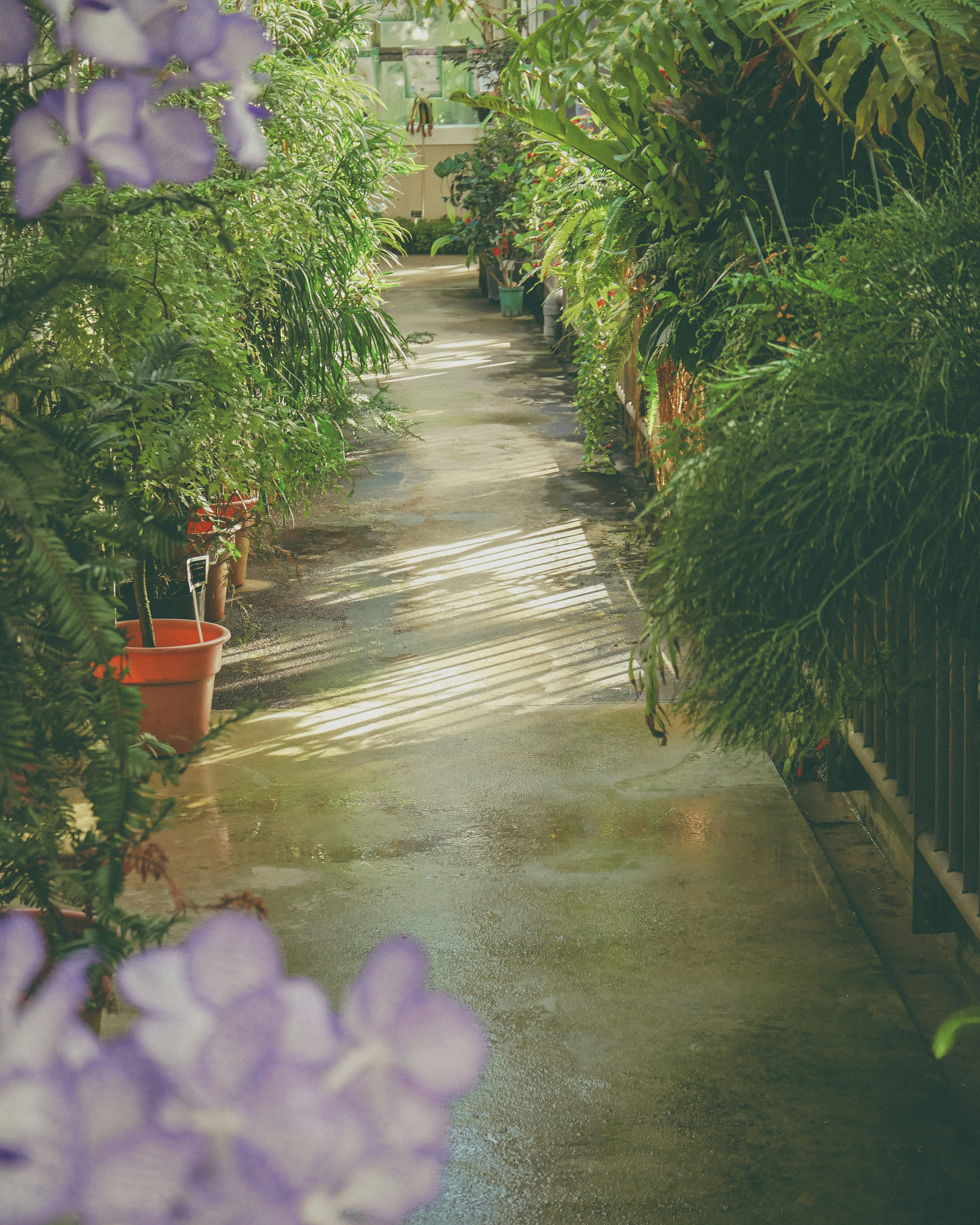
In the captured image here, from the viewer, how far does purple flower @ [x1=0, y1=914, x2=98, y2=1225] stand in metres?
0.25

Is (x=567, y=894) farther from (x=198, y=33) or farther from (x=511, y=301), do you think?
(x=511, y=301)

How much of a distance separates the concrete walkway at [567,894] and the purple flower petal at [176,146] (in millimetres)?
2088

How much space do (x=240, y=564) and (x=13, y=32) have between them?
5251 mm

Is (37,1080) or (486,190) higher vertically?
(486,190)

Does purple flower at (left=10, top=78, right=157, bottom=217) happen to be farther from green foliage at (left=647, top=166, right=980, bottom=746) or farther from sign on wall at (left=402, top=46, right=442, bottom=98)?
sign on wall at (left=402, top=46, right=442, bottom=98)

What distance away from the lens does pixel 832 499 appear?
128 centimetres

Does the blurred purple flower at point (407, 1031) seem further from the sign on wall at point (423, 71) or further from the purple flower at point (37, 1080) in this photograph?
the sign on wall at point (423, 71)

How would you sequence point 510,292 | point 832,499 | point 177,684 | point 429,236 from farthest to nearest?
point 429,236
point 510,292
point 177,684
point 832,499

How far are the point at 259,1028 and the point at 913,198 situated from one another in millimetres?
1423

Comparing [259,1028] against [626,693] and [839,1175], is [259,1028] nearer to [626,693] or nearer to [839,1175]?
[839,1175]

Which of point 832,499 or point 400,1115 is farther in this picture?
point 832,499

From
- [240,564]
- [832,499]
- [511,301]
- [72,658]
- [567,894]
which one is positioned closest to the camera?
[832,499]

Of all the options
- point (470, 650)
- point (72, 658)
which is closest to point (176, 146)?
point (72, 658)

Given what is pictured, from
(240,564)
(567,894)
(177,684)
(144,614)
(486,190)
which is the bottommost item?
(567,894)
